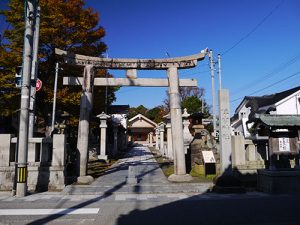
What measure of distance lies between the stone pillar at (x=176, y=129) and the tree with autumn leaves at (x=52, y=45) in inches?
340

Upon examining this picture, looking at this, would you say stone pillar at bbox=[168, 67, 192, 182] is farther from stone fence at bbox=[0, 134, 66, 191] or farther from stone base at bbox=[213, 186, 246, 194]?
stone fence at bbox=[0, 134, 66, 191]

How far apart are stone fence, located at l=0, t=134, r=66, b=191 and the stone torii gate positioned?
155 centimetres

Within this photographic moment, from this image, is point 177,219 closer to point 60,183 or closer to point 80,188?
point 80,188

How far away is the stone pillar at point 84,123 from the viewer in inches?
545

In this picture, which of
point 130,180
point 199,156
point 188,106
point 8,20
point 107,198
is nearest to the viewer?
point 107,198

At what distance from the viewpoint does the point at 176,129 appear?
564 inches

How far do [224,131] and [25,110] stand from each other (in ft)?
25.2

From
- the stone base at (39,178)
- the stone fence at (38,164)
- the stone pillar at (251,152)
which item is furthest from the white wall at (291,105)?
the stone base at (39,178)

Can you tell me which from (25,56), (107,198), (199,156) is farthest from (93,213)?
(199,156)

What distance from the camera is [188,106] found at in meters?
50.0

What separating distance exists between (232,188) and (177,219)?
4.65m

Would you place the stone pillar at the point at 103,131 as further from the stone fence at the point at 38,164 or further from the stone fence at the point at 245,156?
the stone fence at the point at 245,156

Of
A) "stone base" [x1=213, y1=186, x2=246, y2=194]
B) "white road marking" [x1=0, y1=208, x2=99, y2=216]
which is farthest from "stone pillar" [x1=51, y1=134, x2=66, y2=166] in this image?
"stone base" [x1=213, y1=186, x2=246, y2=194]

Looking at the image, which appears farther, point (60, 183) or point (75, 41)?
point (75, 41)
